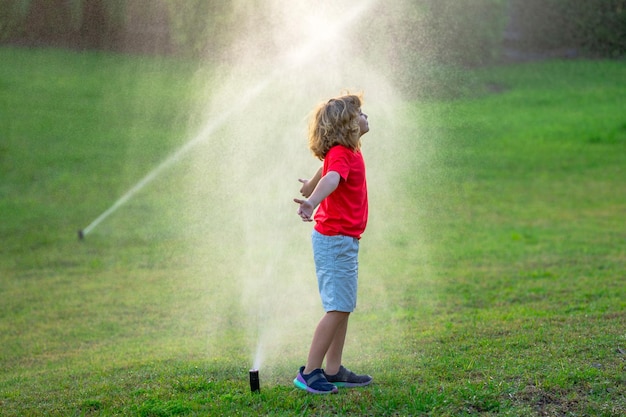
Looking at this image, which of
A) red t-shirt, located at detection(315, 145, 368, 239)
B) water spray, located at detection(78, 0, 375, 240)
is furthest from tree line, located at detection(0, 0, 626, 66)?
red t-shirt, located at detection(315, 145, 368, 239)

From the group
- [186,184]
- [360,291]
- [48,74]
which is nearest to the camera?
[360,291]

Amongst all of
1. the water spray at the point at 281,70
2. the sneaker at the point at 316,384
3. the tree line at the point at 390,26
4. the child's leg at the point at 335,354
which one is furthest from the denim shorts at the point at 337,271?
the water spray at the point at 281,70

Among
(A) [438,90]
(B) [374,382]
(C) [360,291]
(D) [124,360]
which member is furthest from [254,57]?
(B) [374,382]

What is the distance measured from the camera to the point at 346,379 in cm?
458

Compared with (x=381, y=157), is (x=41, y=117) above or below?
above

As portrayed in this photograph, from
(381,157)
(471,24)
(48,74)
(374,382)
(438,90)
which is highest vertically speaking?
(471,24)

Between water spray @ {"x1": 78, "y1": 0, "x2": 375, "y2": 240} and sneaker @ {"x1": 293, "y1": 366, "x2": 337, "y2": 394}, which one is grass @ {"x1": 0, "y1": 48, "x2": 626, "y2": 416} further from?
water spray @ {"x1": 78, "y1": 0, "x2": 375, "y2": 240}

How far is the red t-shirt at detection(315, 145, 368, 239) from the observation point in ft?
14.3

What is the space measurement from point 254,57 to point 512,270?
13.2 ft

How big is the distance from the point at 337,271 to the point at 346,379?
654mm

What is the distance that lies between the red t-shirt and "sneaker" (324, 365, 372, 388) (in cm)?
79

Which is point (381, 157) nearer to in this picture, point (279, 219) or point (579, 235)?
point (279, 219)

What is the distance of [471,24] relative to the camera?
17.6m

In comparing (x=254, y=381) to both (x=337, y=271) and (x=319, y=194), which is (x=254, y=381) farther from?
(x=319, y=194)
